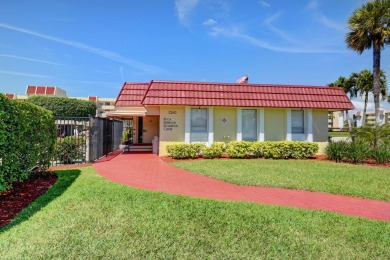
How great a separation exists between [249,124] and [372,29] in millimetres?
13679

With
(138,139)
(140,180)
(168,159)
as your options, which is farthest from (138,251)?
(138,139)

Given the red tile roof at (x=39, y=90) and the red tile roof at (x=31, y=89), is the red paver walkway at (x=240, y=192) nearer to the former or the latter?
the red tile roof at (x=39, y=90)

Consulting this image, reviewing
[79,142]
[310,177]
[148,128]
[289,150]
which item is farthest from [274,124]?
[79,142]

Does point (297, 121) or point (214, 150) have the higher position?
point (297, 121)

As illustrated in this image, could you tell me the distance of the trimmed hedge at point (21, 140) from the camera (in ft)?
23.2

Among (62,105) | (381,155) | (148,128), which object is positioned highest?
(62,105)

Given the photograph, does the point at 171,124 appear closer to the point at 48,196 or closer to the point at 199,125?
the point at 199,125

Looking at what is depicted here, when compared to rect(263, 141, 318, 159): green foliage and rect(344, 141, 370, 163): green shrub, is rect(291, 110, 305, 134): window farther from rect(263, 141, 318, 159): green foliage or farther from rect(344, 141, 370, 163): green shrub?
rect(344, 141, 370, 163): green shrub

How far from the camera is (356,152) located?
14469 mm

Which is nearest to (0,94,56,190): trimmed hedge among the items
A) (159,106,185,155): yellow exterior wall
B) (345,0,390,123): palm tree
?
(159,106,185,155): yellow exterior wall

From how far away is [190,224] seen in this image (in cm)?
530

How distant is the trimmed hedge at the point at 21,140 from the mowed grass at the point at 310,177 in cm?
592

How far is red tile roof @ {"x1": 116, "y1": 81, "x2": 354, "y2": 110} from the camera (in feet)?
53.8

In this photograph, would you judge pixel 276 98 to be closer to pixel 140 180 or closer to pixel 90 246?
pixel 140 180
